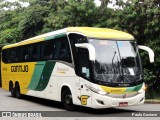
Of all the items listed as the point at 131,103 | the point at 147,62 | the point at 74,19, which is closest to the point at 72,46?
the point at 131,103

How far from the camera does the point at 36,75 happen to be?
17.6 metres

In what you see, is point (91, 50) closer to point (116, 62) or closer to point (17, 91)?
point (116, 62)

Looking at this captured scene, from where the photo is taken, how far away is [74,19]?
78.3 feet

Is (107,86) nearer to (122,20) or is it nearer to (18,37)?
(122,20)

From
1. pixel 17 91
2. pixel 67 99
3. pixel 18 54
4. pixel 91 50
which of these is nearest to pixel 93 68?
pixel 91 50

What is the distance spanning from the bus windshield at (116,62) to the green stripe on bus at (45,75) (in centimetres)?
315

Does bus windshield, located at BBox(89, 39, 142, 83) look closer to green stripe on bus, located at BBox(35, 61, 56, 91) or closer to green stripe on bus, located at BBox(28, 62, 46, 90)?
green stripe on bus, located at BBox(35, 61, 56, 91)

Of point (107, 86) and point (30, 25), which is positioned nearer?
point (107, 86)

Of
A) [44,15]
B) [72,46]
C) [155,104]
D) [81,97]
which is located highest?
[44,15]

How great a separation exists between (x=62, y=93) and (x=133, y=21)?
8788mm

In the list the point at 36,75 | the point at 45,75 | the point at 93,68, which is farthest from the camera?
the point at 36,75

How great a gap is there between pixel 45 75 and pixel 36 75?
3.90 ft

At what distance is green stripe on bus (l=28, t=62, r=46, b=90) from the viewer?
17.0 metres

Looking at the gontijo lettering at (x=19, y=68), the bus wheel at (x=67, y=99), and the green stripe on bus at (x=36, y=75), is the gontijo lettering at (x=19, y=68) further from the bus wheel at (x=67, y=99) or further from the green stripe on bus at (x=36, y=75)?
the bus wheel at (x=67, y=99)
